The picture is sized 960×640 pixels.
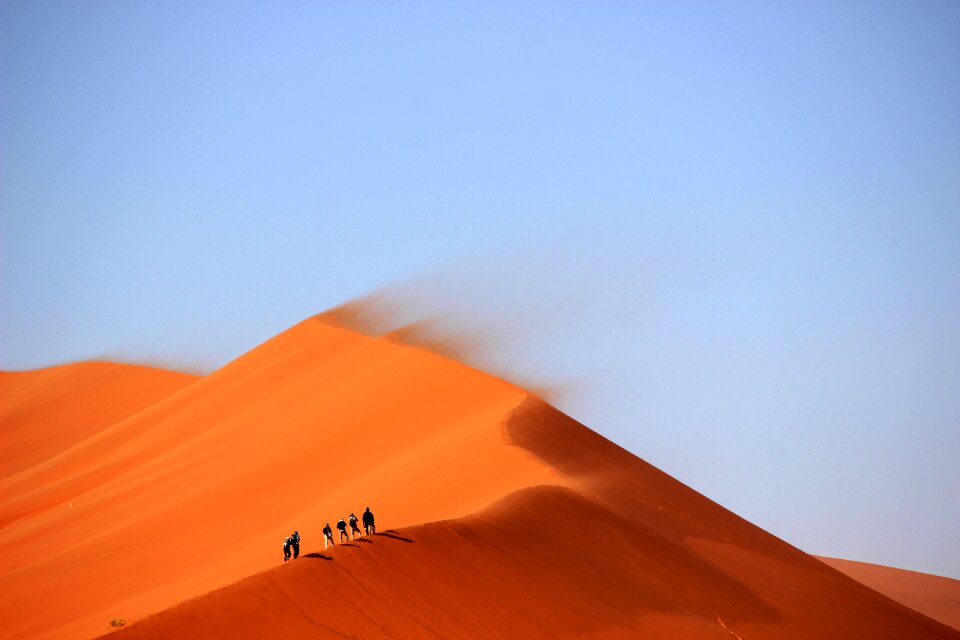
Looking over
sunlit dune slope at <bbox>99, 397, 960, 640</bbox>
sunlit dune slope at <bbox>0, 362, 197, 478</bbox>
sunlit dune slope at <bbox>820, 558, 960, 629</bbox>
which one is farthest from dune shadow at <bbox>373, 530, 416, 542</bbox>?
sunlit dune slope at <bbox>0, 362, 197, 478</bbox>

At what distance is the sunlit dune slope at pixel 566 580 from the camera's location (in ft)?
64.4

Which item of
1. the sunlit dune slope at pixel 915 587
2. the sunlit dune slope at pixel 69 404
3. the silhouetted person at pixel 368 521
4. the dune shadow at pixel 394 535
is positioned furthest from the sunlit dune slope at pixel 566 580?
the sunlit dune slope at pixel 69 404

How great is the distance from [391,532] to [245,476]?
50.1 ft

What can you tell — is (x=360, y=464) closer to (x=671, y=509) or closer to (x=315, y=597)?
(x=671, y=509)

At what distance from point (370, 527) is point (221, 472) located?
1608cm

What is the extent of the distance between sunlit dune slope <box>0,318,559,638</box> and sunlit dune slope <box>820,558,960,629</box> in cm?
2815


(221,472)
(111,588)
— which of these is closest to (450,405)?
(221,472)

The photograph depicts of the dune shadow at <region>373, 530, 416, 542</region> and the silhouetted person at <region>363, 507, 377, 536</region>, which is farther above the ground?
the silhouetted person at <region>363, 507, 377, 536</region>

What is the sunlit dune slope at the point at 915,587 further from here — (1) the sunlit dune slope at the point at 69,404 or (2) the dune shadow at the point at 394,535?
(2) the dune shadow at the point at 394,535

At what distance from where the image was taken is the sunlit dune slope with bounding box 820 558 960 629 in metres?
56.5

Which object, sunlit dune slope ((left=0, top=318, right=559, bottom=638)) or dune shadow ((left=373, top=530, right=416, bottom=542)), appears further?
sunlit dune slope ((left=0, top=318, right=559, bottom=638))

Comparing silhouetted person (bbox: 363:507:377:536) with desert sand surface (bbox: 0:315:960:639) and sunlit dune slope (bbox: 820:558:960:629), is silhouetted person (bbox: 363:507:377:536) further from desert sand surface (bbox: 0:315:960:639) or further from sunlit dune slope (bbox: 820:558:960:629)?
sunlit dune slope (bbox: 820:558:960:629)

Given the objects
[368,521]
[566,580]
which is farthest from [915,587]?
[368,521]

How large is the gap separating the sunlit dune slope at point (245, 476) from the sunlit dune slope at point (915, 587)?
2815cm
